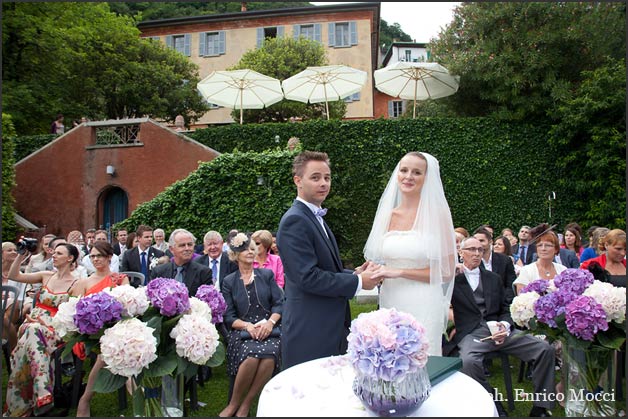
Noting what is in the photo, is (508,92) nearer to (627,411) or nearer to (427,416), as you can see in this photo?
(627,411)

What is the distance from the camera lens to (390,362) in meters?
1.99

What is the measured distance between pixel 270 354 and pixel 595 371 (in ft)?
9.78

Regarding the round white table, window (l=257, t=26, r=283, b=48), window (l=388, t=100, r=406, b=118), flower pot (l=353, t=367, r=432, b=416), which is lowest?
the round white table

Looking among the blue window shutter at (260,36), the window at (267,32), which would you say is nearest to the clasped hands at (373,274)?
the window at (267,32)

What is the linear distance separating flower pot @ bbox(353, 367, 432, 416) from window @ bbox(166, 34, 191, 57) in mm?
34917

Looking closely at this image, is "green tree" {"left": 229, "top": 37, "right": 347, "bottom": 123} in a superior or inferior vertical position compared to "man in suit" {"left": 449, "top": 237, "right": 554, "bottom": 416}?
superior

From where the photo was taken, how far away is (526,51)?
46.7ft

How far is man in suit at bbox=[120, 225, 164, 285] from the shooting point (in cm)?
889

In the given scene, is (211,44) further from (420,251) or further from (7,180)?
(420,251)

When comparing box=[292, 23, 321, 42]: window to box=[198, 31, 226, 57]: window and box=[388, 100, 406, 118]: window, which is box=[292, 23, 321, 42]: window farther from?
box=[388, 100, 406, 118]: window

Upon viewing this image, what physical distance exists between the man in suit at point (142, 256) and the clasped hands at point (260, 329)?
4.12 metres

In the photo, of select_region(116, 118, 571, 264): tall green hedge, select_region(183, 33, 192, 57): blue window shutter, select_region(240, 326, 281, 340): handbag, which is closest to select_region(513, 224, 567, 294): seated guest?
select_region(240, 326, 281, 340): handbag

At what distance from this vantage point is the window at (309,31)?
31.9 m

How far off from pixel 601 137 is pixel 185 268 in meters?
12.2
